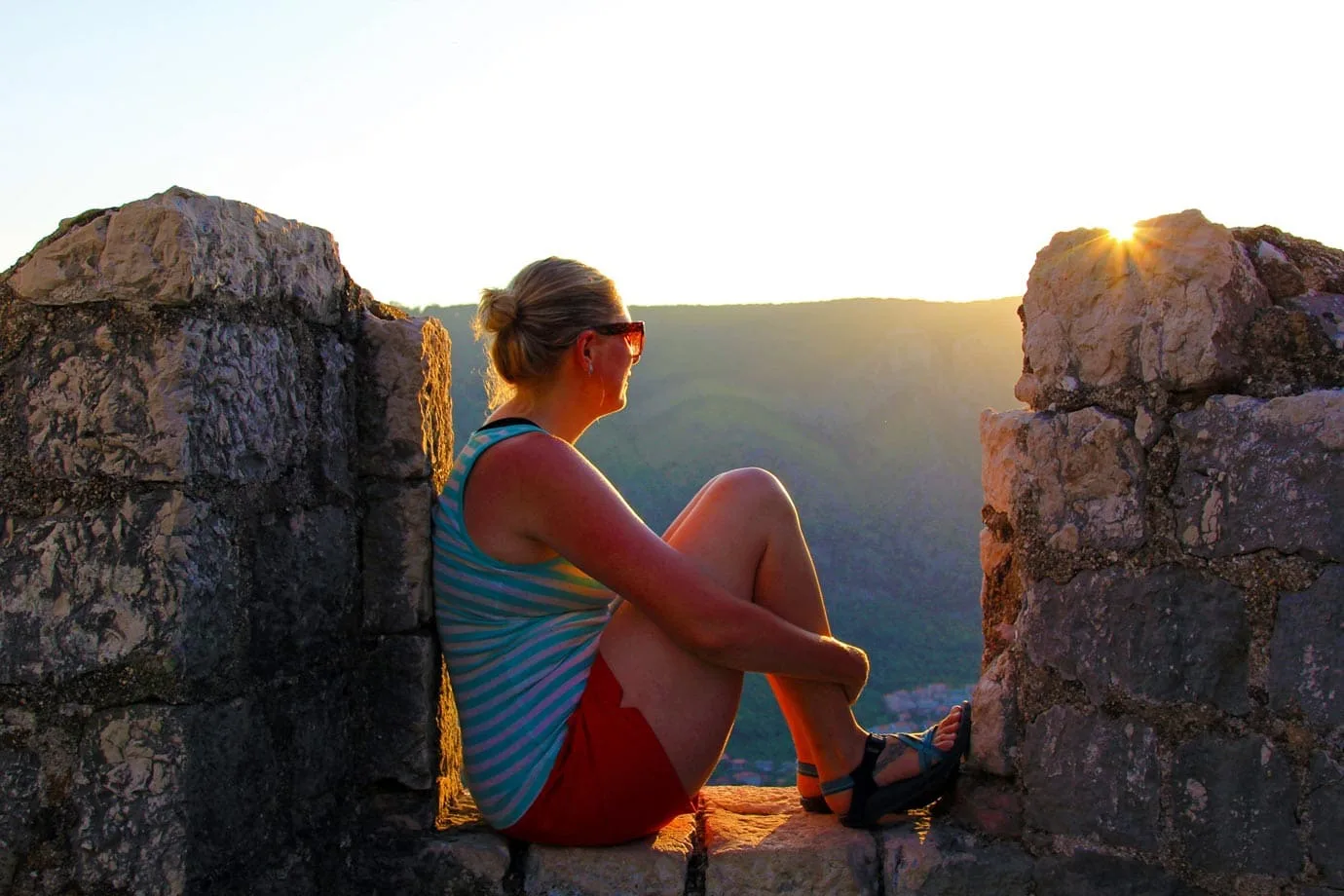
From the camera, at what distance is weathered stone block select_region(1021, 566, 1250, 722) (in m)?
2.22

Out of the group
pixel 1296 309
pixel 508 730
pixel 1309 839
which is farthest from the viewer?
pixel 508 730

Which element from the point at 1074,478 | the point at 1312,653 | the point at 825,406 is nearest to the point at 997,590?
the point at 1074,478

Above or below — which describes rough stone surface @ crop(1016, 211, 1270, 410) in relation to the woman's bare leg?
above

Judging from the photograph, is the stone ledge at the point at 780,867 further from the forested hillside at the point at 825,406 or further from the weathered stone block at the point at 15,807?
the forested hillside at the point at 825,406

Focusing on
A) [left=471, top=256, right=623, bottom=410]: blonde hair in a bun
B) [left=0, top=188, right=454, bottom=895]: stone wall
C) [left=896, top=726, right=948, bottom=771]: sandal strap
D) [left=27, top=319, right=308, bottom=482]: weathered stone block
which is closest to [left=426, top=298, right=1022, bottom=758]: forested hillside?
[left=896, top=726, right=948, bottom=771]: sandal strap

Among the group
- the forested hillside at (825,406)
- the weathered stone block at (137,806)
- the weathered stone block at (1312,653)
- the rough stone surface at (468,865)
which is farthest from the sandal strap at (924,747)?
the forested hillside at (825,406)

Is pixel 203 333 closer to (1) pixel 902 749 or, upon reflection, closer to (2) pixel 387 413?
(2) pixel 387 413

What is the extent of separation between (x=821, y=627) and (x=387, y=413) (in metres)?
1.01

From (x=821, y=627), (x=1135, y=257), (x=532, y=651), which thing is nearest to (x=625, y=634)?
(x=532, y=651)

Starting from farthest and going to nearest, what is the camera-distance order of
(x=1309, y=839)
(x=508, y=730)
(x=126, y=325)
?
(x=508, y=730), (x=1309, y=839), (x=126, y=325)

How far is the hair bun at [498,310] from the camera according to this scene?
2523 millimetres

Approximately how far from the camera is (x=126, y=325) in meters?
2.01

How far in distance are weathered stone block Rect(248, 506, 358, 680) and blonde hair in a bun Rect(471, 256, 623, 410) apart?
0.47 metres

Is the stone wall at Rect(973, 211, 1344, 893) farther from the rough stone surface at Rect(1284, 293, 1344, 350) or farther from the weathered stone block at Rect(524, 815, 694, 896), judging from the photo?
the weathered stone block at Rect(524, 815, 694, 896)
